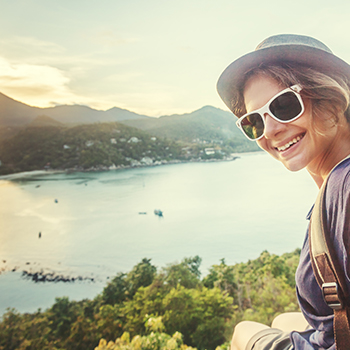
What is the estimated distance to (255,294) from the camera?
379cm

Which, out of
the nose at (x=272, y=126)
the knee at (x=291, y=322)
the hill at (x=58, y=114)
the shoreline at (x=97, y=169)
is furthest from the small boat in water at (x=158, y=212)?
the nose at (x=272, y=126)

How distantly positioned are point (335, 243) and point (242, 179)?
31.7m

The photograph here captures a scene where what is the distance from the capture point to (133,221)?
21031 millimetres

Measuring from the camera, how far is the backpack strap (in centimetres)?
44

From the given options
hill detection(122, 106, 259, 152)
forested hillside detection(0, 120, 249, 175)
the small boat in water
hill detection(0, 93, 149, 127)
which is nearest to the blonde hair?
hill detection(0, 93, 149, 127)

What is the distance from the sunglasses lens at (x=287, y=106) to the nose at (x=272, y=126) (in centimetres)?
2

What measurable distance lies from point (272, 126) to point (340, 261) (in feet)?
1.04

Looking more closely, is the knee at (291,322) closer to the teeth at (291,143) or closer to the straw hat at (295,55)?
the teeth at (291,143)

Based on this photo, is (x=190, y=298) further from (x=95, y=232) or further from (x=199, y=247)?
(x=95, y=232)

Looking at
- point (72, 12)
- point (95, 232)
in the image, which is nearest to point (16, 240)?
point (95, 232)

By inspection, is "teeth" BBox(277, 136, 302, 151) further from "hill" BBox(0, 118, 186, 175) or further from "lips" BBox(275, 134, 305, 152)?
"hill" BBox(0, 118, 186, 175)

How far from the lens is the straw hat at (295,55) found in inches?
23.2

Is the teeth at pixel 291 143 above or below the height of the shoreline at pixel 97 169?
below

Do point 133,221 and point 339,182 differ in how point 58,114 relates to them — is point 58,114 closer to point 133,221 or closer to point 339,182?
point 133,221
